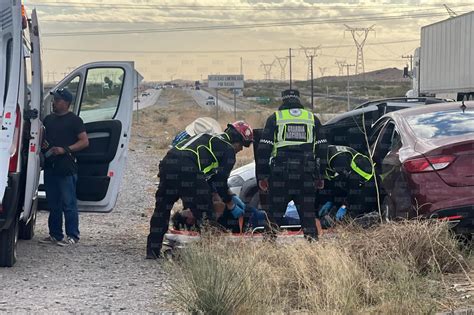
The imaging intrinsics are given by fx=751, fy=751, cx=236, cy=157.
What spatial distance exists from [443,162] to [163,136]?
3056 centimetres

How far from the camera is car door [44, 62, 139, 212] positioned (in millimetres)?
8570

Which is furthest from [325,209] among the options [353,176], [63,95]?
[63,95]

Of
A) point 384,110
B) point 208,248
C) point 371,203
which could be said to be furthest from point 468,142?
point 384,110

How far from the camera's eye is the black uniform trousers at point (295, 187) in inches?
291

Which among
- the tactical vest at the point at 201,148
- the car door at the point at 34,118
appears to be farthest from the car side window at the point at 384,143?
the car door at the point at 34,118

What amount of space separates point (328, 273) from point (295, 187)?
6.20 ft

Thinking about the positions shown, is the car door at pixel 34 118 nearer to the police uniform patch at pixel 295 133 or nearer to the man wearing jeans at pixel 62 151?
the man wearing jeans at pixel 62 151

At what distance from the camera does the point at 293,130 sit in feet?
24.6

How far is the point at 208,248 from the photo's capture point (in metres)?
6.11

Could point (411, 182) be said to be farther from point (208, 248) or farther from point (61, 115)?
point (61, 115)

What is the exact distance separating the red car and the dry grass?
34cm

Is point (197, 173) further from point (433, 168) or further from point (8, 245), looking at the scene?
point (433, 168)

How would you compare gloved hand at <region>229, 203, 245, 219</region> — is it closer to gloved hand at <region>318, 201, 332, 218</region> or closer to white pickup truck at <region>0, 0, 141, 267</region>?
gloved hand at <region>318, 201, 332, 218</region>

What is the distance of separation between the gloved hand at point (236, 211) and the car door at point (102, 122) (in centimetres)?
148
